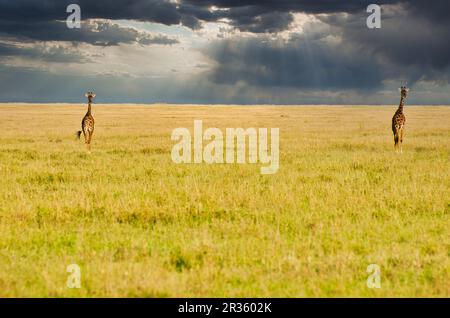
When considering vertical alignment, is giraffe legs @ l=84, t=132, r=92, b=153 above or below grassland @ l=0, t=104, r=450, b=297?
above

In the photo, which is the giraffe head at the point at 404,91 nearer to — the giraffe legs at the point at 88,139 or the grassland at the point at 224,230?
the grassland at the point at 224,230

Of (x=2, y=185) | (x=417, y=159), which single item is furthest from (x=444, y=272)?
(x=417, y=159)

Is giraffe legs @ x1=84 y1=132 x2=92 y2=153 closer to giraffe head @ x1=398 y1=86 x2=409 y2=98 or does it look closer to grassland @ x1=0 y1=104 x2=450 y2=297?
grassland @ x1=0 y1=104 x2=450 y2=297

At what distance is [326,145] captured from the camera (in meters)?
29.0

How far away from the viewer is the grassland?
7.09m

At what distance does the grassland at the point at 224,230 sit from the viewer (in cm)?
709

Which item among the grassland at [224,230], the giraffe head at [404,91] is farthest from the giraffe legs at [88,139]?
the giraffe head at [404,91]

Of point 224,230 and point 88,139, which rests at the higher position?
point 88,139

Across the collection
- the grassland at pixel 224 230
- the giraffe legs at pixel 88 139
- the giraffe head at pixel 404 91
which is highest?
the giraffe head at pixel 404 91

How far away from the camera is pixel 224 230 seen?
32.9 ft

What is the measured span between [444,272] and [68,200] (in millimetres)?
8818

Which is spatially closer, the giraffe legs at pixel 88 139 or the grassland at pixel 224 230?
the grassland at pixel 224 230

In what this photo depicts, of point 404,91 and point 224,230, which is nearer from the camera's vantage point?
point 224,230

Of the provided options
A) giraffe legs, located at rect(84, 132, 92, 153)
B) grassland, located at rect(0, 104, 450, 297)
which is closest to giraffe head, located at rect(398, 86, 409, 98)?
grassland, located at rect(0, 104, 450, 297)
